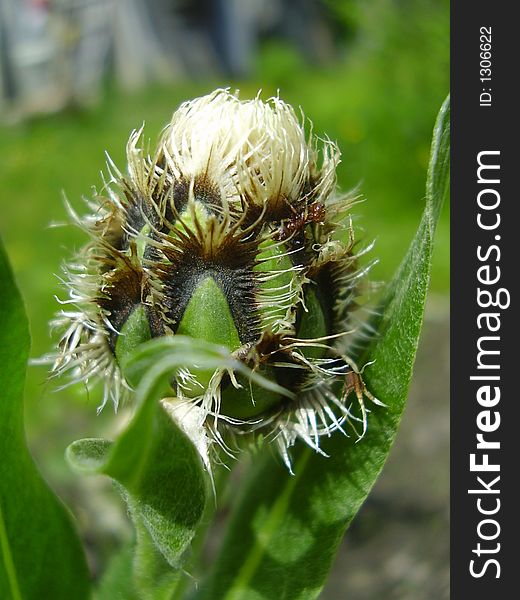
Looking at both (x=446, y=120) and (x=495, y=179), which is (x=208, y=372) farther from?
(x=495, y=179)

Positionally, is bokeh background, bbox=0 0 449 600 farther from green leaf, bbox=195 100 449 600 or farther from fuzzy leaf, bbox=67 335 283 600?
fuzzy leaf, bbox=67 335 283 600

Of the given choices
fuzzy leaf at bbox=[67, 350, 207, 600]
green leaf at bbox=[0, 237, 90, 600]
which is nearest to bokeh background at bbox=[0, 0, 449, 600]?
green leaf at bbox=[0, 237, 90, 600]

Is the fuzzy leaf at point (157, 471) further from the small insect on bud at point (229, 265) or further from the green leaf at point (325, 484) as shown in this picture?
the green leaf at point (325, 484)

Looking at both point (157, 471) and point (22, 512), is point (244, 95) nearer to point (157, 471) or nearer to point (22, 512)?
point (22, 512)

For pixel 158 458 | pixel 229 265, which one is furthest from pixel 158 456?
pixel 229 265

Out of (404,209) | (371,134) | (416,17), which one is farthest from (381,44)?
(404,209)

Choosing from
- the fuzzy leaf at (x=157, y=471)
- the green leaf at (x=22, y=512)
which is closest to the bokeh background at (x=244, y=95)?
the green leaf at (x=22, y=512)
